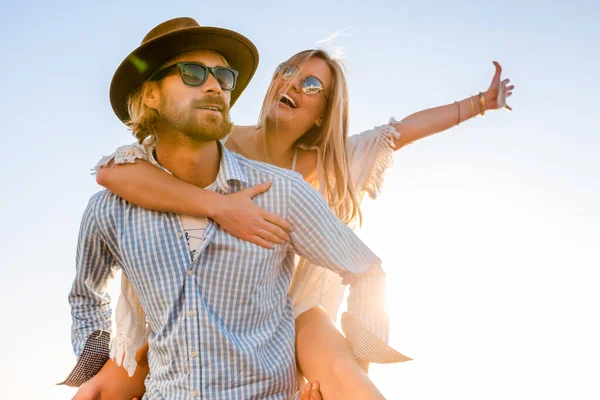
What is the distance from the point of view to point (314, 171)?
192 inches

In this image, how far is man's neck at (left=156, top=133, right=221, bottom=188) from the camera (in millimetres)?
3695

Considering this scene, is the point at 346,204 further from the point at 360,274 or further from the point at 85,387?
the point at 85,387

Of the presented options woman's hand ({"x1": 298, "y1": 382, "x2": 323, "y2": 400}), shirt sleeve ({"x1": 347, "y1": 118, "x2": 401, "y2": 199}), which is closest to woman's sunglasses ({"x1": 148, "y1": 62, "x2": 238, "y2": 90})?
woman's hand ({"x1": 298, "y1": 382, "x2": 323, "y2": 400})

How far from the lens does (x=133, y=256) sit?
3.55 metres

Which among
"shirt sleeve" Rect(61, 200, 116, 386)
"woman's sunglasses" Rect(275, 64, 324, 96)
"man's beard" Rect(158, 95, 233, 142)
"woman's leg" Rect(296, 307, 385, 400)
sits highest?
"woman's sunglasses" Rect(275, 64, 324, 96)

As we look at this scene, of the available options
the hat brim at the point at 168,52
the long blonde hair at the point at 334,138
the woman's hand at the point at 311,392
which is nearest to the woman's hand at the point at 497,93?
the long blonde hair at the point at 334,138

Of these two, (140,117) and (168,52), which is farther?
(140,117)

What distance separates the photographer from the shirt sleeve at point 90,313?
3.79 metres

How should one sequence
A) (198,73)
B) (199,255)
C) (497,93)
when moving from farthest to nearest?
(497,93) < (198,73) < (199,255)

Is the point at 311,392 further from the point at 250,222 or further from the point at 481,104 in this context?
the point at 481,104

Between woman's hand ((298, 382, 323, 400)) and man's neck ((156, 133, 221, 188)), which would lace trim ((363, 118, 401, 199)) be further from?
woman's hand ((298, 382, 323, 400))

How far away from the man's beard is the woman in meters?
0.24

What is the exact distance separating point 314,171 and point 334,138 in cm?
24

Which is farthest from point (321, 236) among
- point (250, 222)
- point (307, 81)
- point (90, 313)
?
point (307, 81)
